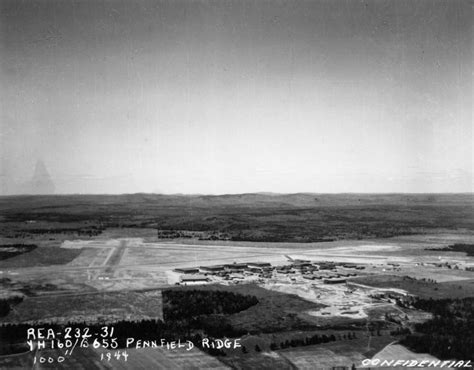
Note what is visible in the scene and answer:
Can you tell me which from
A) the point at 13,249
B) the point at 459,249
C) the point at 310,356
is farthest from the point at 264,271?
the point at 13,249

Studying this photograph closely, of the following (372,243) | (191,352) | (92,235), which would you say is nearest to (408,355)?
(191,352)

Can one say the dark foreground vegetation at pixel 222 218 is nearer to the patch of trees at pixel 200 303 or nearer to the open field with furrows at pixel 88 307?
the patch of trees at pixel 200 303

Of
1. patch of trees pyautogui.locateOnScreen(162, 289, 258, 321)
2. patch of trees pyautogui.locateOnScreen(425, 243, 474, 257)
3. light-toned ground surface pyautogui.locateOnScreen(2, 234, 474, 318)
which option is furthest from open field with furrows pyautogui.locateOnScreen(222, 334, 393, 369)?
patch of trees pyautogui.locateOnScreen(425, 243, 474, 257)

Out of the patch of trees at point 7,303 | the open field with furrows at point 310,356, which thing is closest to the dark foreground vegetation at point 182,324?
the open field with furrows at point 310,356

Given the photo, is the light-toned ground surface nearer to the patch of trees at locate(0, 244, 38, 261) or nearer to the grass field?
the grass field

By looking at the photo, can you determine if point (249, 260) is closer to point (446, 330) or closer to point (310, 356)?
point (446, 330)
